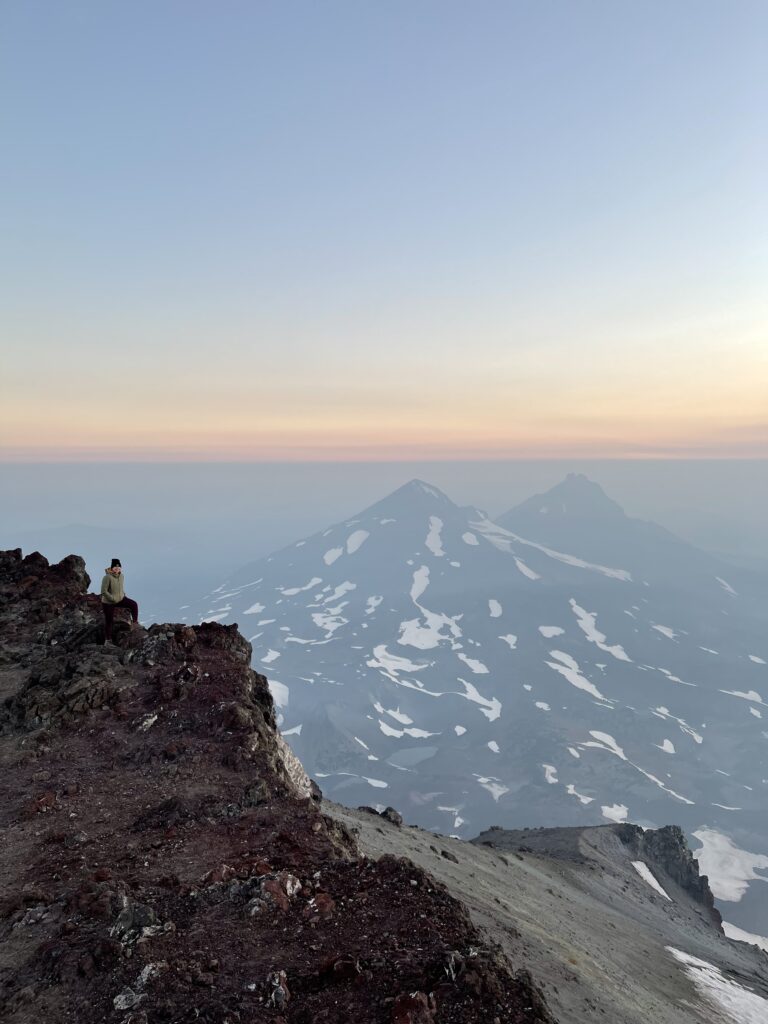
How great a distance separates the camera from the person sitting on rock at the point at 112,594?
92.4 feet

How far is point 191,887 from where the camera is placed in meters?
14.6

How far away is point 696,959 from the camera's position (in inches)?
1620

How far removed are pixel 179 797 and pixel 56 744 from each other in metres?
7.03

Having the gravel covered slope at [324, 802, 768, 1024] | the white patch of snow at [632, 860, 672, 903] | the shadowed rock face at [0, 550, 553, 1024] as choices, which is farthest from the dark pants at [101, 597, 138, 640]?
the white patch of snow at [632, 860, 672, 903]

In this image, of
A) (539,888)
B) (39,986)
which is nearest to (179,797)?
(39,986)

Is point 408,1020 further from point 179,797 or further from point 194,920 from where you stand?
point 179,797

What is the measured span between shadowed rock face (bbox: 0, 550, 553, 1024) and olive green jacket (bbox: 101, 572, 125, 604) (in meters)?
2.79

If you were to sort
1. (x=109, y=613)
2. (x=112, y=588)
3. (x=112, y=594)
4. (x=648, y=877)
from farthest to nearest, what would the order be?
(x=648, y=877) → (x=109, y=613) → (x=112, y=594) → (x=112, y=588)

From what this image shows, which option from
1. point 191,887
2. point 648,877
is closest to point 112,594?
point 191,887

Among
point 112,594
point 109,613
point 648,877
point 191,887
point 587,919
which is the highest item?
point 112,594

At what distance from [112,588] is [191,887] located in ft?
A: 56.9

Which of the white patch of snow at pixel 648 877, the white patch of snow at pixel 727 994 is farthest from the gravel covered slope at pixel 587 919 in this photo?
the white patch of snow at pixel 648 877

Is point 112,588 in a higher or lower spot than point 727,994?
higher

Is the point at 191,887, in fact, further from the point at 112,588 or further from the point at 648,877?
the point at 648,877
